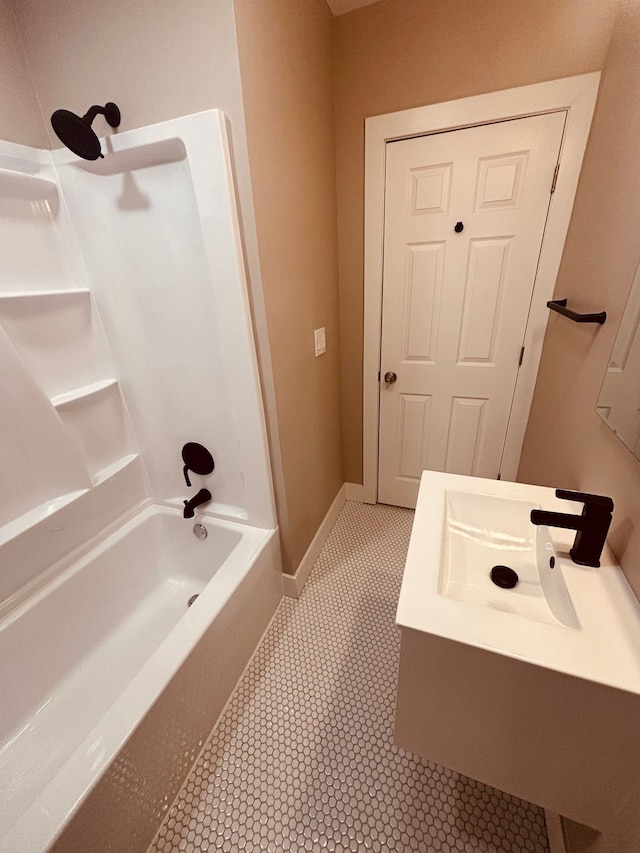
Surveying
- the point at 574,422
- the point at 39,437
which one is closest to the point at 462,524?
the point at 574,422

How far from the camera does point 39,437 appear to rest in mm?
1231

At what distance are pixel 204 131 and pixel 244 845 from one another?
2031 mm

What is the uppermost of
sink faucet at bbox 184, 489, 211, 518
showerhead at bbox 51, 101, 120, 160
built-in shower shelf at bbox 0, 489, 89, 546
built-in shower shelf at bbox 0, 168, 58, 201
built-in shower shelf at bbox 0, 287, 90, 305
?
showerhead at bbox 51, 101, 120, 160

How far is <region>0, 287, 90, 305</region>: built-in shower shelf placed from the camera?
3.70 feet

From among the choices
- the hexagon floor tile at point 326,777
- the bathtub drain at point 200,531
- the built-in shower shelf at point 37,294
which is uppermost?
the built-in shower shelf at point 37,294

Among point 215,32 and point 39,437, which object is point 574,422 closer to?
point 215,32

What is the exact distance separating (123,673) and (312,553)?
3.03ft

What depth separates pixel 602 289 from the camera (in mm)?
1022

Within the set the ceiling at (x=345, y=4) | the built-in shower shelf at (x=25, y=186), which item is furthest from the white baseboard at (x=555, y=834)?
the ceiling at (x=345, y=4)

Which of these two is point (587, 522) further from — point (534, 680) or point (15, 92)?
point (15, 92)

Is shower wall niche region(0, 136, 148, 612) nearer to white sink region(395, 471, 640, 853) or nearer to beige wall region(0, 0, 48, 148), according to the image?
beige wall region(0, 0, 48, 148)

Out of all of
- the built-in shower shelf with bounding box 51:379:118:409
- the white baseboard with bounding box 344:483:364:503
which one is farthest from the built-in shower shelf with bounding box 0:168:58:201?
the white baseboard with bounding box 344:483:364:503

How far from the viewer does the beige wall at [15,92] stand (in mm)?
1054

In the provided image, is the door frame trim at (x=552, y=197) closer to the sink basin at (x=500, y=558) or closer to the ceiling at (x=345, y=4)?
the ceiling at (x=345, y=4)
